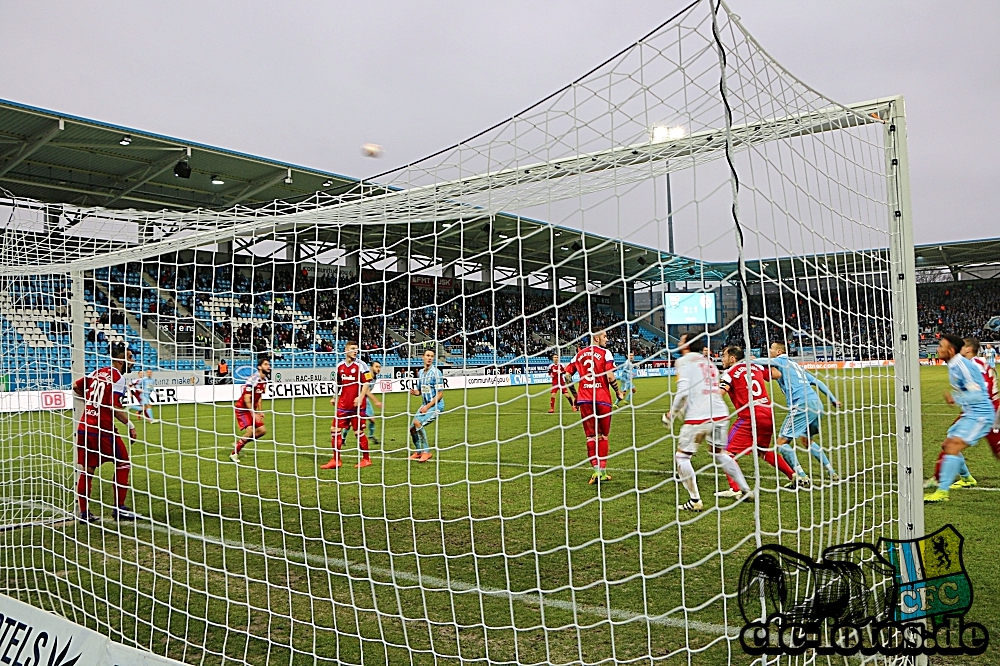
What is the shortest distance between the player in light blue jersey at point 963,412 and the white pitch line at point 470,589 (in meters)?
3.50

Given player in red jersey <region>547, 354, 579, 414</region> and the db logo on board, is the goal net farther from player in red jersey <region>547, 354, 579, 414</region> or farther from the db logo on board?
player in red jersey <region>547, 354, 579, 414</region>

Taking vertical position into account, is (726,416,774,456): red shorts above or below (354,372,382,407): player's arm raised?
A: below

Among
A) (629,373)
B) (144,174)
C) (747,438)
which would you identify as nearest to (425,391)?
(747,438)

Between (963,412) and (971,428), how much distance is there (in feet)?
0.74

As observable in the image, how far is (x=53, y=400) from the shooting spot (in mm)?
6602

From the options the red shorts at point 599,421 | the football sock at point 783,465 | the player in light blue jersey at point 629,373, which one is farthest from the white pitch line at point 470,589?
the football sock at point 783,465

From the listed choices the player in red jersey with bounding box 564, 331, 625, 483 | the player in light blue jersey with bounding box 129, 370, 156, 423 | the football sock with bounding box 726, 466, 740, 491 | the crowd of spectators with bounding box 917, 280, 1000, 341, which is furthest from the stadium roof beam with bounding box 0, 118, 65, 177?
the crowd of spectators with bounding box 917, 280, 1000, 341

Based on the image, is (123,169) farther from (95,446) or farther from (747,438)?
(747,438)

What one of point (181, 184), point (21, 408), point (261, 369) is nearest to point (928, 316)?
point (181, 184)

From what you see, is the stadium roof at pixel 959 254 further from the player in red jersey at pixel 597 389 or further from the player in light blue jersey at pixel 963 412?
the player in red jersey at pixel 597 389

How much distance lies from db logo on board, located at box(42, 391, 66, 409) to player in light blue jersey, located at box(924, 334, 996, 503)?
7.70 m

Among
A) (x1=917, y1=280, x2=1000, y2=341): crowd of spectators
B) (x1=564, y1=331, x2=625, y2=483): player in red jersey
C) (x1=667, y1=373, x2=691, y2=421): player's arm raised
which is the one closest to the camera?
(x1=667, y1=373, x2=691, y2=421): player's arm raised

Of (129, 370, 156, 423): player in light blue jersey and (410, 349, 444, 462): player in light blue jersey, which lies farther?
(410, 349, 444, 462): player in light blue jersey

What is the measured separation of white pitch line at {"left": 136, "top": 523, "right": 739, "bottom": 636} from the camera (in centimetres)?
375
